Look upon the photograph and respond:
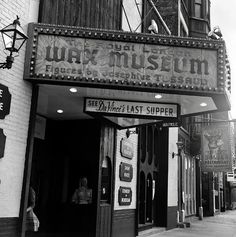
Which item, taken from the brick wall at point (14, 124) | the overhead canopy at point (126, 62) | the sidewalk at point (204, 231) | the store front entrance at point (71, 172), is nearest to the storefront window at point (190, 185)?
the sidewalk at point (204, 231)

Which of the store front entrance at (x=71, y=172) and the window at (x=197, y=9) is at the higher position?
the window at (x=197, y=9)

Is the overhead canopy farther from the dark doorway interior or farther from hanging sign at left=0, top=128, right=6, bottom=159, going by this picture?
the dark doorway interior

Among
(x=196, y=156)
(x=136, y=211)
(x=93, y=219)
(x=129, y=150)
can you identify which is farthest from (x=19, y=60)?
(x=196, y=156)

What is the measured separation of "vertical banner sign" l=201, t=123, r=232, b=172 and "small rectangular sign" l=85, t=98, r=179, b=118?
10.1 metres

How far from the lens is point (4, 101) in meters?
7.02

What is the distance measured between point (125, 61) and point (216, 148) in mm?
12543

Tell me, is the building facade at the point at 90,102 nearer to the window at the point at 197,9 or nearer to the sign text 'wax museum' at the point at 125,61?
the sign text 'wax museum' at the point at 125,61

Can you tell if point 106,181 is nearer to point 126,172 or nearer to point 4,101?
point 126,172

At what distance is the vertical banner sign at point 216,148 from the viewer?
18672 millimetres

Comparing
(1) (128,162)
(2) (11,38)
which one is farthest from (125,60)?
(1) (128,162)

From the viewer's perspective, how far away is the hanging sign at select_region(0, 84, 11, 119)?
6953 mm

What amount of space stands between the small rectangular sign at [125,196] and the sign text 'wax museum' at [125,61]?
4.97 meters

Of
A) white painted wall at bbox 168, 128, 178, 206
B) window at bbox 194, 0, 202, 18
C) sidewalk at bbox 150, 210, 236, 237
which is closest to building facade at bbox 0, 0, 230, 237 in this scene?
sidewalk at bbox 150, 210, 236, 237

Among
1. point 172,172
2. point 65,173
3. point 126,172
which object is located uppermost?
point 172,172
